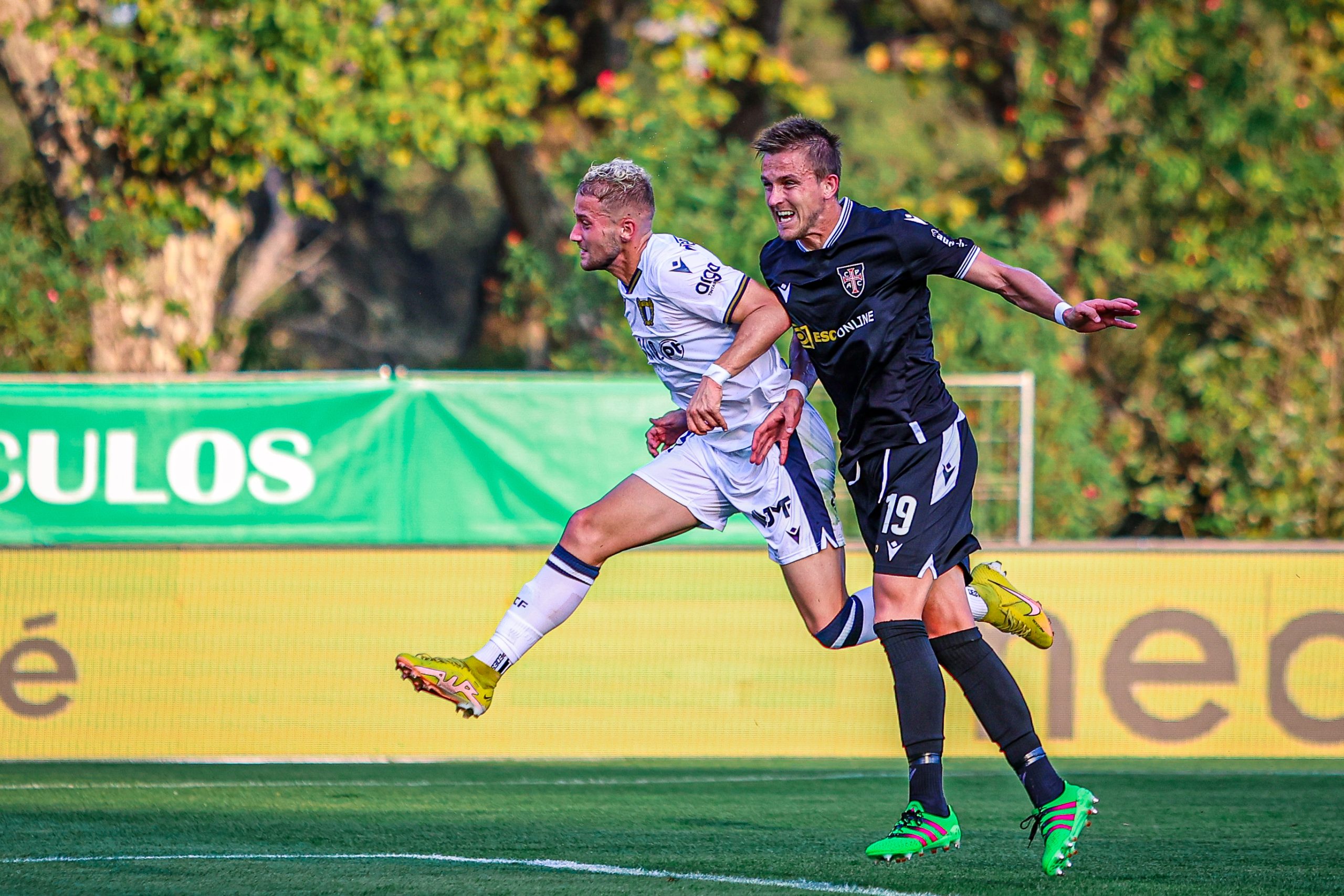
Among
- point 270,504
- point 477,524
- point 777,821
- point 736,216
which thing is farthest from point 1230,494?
point 777,821

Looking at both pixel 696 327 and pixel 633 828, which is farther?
pixel 633 828

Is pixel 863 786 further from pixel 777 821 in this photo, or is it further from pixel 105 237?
pixel 105 237

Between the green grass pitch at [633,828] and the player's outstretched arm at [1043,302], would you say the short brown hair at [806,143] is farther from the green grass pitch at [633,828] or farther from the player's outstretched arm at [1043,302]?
the green grass pitch at [633,828]

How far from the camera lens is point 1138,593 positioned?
9.42m

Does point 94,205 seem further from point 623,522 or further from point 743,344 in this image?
point 743,344

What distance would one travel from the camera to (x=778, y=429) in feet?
18.6

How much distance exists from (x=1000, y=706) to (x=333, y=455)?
694cm

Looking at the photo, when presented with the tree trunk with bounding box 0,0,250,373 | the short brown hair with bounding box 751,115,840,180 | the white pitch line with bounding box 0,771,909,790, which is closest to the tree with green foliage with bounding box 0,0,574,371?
the tree trunk with bounding box 0,0,250,373

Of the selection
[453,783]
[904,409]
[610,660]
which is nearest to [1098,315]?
[904,409]

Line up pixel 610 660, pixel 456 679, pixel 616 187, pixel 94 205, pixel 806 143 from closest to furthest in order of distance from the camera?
pixel 806 143
pixel 456 679
pixel 616 187
pixel 610 660
pixel 94 205

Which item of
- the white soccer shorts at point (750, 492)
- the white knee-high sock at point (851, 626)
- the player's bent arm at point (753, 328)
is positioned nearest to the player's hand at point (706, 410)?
the player's bent arm at point (753, 328)

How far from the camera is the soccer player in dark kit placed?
5336mm

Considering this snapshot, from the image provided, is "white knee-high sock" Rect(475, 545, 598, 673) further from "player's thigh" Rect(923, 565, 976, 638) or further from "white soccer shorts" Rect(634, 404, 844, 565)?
"player's thigh" Rect(923, 565, 976, 638)

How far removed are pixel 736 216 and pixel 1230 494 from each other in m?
4.57
